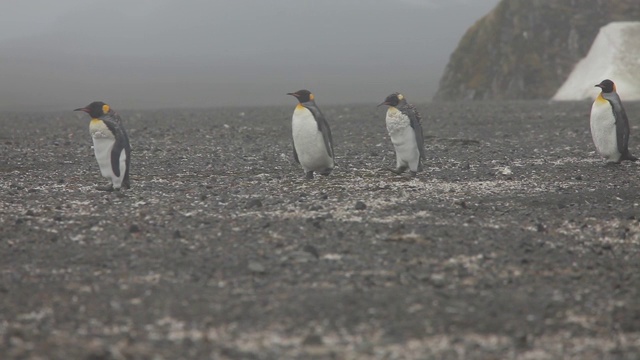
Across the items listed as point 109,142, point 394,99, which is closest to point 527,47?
point 394,99

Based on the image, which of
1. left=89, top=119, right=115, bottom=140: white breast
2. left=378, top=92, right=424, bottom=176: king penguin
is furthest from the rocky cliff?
left=89, top=119, right=115, bottom=140: white breast

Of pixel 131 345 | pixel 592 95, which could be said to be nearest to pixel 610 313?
pixel 131 345

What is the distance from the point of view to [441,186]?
9.78 meters

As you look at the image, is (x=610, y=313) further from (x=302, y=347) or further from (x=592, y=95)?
(x=592, y=95)

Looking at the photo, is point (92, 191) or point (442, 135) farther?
point (442, 135)

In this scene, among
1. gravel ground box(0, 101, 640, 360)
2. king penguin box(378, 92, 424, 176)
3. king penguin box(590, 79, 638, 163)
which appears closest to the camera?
gravel ground box(0, 101, 640, 360)

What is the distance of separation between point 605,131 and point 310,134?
397cm

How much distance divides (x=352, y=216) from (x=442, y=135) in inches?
367

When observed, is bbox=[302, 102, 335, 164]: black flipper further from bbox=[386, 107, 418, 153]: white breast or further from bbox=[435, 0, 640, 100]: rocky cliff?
bbox=[435, 0, 640, 100]: rocky cliff

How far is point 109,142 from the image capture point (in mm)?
9438

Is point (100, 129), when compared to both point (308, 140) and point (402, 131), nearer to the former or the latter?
point (308, 140)

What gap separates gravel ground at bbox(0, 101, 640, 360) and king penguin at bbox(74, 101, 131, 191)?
277mm

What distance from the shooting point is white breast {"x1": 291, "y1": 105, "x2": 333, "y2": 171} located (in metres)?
10.1

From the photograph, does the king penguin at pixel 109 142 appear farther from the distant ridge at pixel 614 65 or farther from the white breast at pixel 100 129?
the distant ridge at pixel 614 65
